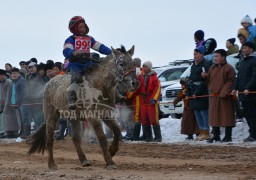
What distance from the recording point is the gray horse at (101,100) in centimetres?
1092

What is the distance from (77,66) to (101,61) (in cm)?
57

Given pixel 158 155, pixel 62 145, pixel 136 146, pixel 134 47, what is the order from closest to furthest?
pixel 134 47 < pixel 158 155 < pixel 136 146 < pixel 62 145

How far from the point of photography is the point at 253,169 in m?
9.80

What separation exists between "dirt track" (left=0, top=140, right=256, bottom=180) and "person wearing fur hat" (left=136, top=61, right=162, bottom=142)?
47.0 inches

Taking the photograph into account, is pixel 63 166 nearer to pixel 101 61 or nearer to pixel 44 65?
pixel 101 61

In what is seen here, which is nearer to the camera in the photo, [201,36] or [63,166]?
[63,166]

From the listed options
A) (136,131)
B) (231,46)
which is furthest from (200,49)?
(136,131)

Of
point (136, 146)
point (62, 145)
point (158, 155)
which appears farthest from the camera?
point (62, 145)

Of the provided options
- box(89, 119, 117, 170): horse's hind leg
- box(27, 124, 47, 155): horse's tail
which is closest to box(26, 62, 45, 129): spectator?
box(27, 124, 47, 155): horse's tail

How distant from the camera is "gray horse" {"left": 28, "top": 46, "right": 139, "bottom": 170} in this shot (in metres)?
10.9

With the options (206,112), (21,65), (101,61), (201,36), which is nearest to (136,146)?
(206,112)

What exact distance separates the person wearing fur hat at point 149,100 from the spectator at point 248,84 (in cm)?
288

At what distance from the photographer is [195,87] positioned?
16.5 metres

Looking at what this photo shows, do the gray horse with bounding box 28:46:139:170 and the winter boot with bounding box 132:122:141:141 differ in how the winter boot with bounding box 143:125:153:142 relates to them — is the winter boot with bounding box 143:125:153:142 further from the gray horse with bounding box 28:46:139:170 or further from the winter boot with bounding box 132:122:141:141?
the gray horse with bounding box 28:46:139:170
